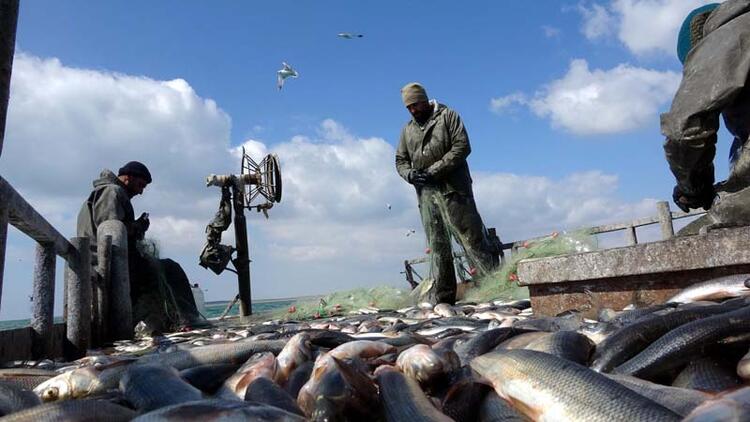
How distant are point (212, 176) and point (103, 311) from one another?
481 centimetres

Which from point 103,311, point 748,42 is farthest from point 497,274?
point 103,311

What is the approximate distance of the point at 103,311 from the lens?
796 centimetres

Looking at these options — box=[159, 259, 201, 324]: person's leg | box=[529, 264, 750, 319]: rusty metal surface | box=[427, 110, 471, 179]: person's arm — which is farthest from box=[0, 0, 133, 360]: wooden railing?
box=[427, 110, 471, 179]: person's arm

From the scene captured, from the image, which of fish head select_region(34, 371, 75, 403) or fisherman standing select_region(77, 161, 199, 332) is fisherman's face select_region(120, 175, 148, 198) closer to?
fisherman standing select_region(77, 161, 199, 332)

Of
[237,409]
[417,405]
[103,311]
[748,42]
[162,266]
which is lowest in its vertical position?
[417,405]

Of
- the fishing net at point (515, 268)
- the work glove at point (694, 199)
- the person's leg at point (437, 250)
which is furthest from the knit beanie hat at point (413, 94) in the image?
the work glove at point (694, 199)

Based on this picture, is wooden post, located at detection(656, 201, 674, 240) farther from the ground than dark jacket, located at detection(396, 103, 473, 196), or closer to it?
closer to it

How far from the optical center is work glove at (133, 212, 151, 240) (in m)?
9.97

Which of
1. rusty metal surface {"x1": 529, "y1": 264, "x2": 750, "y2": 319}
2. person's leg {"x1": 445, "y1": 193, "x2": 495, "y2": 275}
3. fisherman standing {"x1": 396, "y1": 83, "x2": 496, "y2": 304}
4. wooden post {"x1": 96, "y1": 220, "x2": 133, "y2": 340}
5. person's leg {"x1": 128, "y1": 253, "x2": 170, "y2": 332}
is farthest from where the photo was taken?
person's leg {"x1": 128, "y1": 253, "x2": 170, "y2": 332}

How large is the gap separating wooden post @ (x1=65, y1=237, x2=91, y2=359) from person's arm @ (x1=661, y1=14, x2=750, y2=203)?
661cm

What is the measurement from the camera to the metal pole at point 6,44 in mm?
2932

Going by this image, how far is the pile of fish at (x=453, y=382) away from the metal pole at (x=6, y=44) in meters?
1.51

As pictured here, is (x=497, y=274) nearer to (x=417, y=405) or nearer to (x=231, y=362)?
(x=231, y=362)

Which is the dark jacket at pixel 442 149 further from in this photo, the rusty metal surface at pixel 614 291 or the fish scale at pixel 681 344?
the fish scale at pixel 681 344
